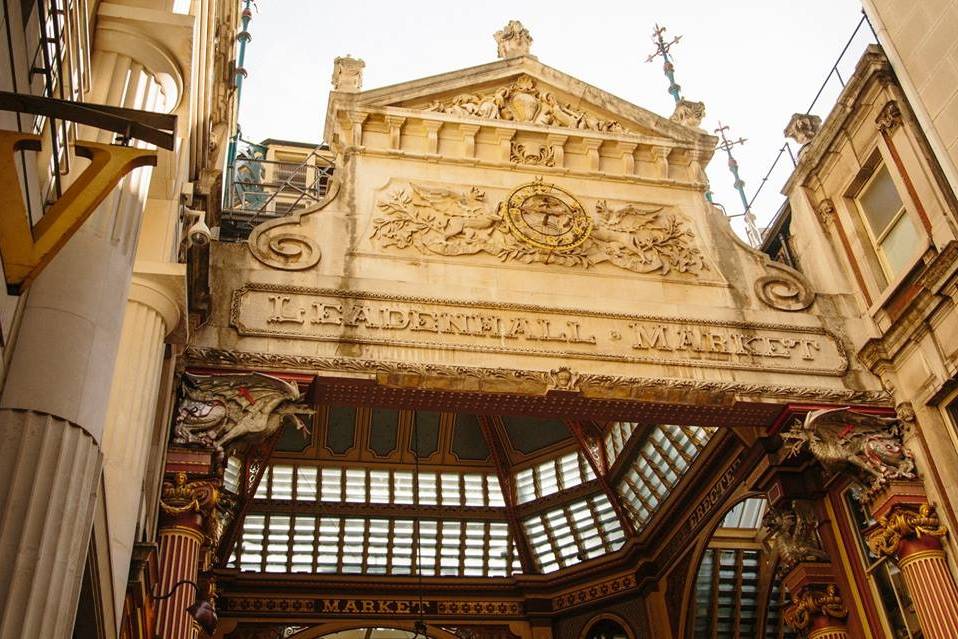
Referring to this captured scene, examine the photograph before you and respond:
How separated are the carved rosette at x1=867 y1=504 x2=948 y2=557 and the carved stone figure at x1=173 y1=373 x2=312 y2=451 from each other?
22.6 ft

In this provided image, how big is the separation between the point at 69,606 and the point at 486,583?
1642cm

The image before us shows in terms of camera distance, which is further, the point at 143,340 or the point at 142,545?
the point at 143,340

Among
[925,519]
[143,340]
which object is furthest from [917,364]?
[143,340]

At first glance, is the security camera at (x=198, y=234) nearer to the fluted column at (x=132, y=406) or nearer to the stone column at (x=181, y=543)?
the fluted column at (x=132, y=406)

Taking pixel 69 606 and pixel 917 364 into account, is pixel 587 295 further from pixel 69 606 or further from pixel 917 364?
pixel 69 606

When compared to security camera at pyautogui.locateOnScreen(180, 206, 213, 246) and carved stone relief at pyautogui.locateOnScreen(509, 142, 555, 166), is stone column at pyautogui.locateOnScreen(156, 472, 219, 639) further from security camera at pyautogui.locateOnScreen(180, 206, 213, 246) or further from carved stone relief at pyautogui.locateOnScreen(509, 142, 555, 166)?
carved stone relief at pyautogui.locateOnScreen(509, 142, 555, 166)

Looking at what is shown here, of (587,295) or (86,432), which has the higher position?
(587,295)

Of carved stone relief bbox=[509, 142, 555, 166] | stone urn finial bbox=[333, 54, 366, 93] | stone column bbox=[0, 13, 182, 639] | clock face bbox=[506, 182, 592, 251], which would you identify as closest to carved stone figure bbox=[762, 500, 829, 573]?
clock face bbox=[506, 182, 592, 251]

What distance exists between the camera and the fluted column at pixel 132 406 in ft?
26.0

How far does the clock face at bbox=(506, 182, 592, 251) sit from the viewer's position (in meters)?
13.7

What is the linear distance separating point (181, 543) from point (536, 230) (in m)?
6.28

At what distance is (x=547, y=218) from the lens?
46.1 ft

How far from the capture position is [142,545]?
8.37 metres

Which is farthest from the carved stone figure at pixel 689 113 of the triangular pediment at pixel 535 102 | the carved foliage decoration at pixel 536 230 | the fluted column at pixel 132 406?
the fluted column at pixel 132 406
